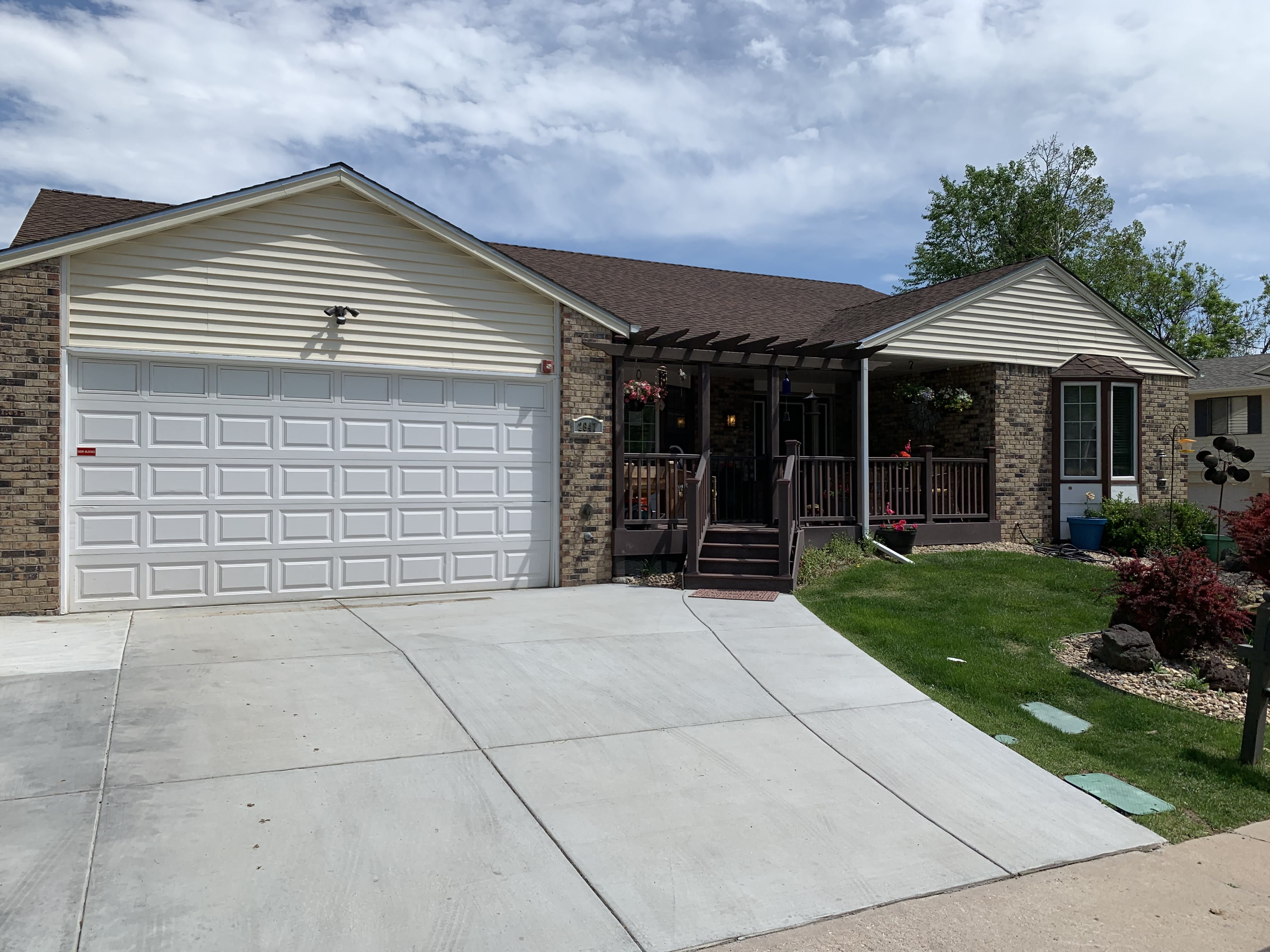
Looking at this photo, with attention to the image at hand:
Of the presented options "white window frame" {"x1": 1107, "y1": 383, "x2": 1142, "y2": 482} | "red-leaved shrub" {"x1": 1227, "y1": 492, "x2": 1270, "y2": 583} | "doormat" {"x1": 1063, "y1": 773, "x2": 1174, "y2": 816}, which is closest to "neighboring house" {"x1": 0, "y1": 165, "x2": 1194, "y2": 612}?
"white window frame" {"x1": 1107, "y1": 383, "x2": 1142, "y2": 482}

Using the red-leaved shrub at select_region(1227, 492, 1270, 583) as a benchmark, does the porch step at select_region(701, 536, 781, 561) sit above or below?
below

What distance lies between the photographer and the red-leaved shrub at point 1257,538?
27.9ft

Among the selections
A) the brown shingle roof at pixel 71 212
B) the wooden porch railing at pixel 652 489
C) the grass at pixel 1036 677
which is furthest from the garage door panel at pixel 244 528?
the grass at pixel 1036 677

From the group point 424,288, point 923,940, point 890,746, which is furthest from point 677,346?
point 923,940

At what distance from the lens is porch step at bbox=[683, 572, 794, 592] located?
34.4 ft

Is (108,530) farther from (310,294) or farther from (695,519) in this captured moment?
(695,519)

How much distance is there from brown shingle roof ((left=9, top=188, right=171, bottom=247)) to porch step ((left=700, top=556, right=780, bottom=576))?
7100 mm

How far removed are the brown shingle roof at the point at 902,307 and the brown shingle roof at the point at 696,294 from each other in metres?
0.50

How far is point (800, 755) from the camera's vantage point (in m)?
5.64

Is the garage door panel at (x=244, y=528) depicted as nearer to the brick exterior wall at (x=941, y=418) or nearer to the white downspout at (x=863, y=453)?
the white downspout at (x=863, y=453)

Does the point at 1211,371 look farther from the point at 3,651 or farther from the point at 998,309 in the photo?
the point at 3,651

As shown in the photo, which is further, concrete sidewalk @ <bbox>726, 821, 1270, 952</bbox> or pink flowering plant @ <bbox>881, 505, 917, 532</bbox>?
pink flowering plant @ <bbox>881, 505, 917, 532</bbox>

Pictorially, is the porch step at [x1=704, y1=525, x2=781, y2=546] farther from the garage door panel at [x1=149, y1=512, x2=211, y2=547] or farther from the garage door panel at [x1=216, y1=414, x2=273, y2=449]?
the garage door panel at [x1=149, y1=512, x2=211, y2=547]

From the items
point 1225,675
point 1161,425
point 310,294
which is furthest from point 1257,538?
point 310,294
